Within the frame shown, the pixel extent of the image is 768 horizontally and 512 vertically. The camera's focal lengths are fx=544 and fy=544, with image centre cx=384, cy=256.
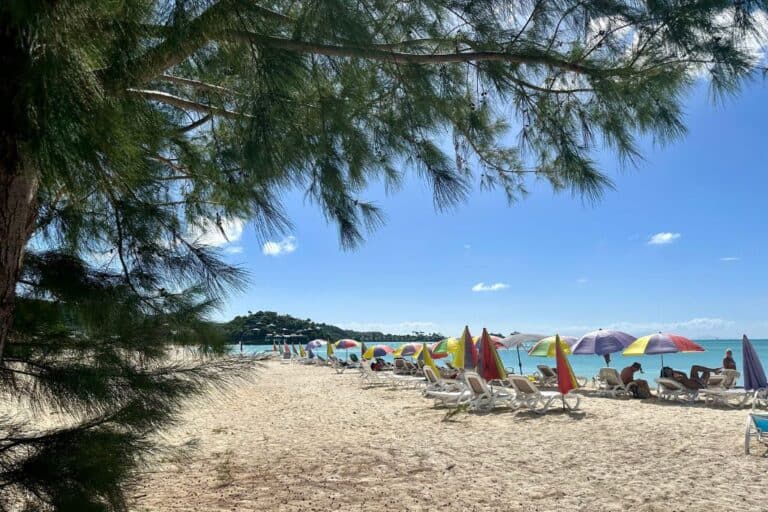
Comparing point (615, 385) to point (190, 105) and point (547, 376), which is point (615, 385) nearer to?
point (547, 376)

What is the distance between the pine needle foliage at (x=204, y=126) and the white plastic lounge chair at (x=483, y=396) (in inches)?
272

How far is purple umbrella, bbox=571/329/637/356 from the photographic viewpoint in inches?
538

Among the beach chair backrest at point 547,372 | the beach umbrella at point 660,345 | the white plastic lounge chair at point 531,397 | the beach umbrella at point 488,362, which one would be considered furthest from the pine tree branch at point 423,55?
the beach chair backrest at point 547,372

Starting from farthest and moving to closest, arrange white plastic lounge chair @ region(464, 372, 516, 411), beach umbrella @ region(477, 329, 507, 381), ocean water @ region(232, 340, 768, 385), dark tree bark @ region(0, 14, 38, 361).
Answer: ocean water @ region(232, 340, 768, 385) → beach umbrella @ region(477, 329, 507, 381) → white plastic lounge chair @ region(464, 372, 516, 411) → dark tree bark @ region(0, 14, 38, 361)

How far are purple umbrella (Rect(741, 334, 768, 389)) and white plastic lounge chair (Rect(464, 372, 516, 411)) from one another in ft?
14.9

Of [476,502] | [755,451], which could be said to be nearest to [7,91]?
[476,502]

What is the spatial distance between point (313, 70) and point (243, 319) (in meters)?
1.18

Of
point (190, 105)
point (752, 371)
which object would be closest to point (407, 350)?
point (752, 371)

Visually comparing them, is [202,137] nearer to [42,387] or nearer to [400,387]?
[42,387]

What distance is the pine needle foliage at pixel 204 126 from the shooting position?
5.32ft

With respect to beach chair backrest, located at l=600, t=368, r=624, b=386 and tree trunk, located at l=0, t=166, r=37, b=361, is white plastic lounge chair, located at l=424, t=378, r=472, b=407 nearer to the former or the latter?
beach chair backrest, located at l=600, t=368, r=624, b=386

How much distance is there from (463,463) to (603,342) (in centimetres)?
957

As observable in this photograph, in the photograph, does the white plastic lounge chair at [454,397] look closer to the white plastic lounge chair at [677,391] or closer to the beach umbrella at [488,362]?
the beach umbrella at [488,362]

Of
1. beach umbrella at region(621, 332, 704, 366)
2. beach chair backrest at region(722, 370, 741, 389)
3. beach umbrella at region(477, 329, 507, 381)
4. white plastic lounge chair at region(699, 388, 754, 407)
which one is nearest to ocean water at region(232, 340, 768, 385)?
beach umbrella at region(621, 332, 704, 366)
